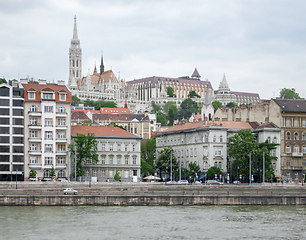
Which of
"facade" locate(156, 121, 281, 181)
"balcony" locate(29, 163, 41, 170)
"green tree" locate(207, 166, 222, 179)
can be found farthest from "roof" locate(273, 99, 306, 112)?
"balcony" locate(29, 163, 41, 170)

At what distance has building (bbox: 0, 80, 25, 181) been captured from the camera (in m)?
91.4

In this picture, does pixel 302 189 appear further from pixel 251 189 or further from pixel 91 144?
pixel 91 144

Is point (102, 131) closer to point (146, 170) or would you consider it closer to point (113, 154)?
point (113, 154)

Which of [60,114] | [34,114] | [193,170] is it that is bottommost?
[193,170]

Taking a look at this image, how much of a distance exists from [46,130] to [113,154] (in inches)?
475

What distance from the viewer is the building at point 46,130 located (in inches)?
3703

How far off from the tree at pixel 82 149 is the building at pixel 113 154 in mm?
3530

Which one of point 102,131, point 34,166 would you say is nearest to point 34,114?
point 34,166

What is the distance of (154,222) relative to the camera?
5794 centimetres

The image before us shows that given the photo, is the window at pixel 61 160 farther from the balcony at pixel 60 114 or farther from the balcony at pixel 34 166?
the balcony at pixel 60 114

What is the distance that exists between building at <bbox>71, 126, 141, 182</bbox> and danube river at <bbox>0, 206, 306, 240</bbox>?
109 ft

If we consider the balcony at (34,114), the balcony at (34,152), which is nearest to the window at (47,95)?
the balcony at (34,114)

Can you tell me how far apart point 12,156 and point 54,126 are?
7.71 m

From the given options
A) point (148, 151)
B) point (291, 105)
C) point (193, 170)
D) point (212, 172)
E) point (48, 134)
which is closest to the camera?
point (48, 134)
